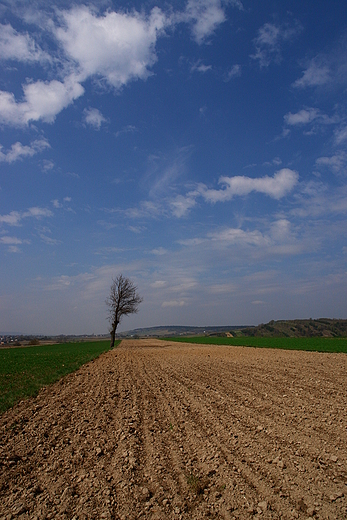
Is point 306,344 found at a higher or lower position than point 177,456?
lower

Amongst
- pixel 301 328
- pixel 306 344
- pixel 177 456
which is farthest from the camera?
pixel 301 328

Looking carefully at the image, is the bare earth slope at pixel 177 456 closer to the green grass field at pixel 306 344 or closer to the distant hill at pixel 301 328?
the green grass field at pixel 306 344

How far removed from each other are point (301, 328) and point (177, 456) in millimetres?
130995

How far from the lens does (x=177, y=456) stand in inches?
241

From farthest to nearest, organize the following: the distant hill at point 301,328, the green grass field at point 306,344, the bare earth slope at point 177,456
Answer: the distant hill at point 301,328
the green grass field at point 306,344
the bare earth slope at point 177,456

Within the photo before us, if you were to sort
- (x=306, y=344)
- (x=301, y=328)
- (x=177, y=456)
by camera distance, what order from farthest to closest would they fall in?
(x=301, y=328) → (x=306, y=344) → (x=177, y=456)

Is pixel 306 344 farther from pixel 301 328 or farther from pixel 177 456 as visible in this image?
pixel 301 328

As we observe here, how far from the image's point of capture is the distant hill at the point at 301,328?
114m

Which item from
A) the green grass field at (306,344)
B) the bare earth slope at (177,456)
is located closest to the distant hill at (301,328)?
the green grass field at (306,344)

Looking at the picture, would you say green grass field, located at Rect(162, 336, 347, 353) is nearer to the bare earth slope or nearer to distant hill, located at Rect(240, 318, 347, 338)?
the bare earth slope

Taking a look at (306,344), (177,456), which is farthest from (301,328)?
(177,456)

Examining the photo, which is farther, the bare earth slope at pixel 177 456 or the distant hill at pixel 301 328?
the distant hill at pixel 301 328

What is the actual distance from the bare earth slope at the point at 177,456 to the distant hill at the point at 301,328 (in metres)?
113

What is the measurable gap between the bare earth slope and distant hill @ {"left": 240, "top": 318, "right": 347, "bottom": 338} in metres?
113
